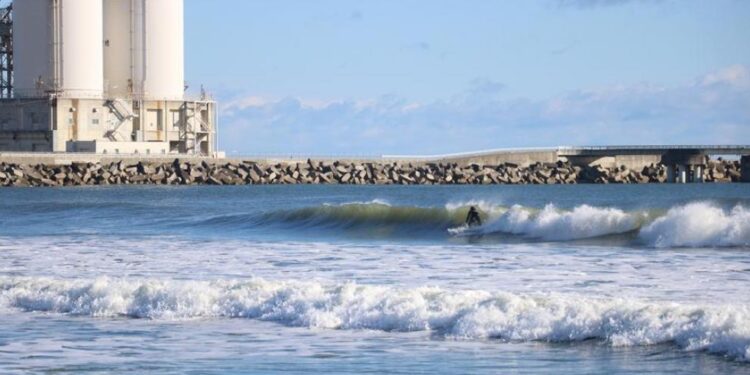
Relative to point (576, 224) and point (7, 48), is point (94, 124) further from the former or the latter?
point (576, 224)

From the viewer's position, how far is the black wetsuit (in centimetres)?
3562

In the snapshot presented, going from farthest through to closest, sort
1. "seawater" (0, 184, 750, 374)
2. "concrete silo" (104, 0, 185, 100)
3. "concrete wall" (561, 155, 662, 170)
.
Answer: "concrete wall" (561, 155, 662, 170) < "concrete silo" (104, 0, 185, 100) < "seawater" (0, 184, 750, 374)

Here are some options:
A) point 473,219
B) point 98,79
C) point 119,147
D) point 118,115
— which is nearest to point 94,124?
point 118,115

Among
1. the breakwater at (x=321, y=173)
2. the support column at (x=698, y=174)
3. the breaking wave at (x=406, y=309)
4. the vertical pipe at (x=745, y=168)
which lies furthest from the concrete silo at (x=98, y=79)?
Result: the breaking wave at (x=406, y=309)

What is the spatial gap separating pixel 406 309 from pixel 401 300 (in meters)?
0.51

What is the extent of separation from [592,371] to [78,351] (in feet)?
17.4

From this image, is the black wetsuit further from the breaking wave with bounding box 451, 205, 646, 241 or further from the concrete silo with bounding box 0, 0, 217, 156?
the concrete silo with bounding box 0, 0, 217, 156

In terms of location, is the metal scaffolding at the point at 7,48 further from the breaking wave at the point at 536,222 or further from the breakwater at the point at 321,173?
the breaking wave at the point at 536,222

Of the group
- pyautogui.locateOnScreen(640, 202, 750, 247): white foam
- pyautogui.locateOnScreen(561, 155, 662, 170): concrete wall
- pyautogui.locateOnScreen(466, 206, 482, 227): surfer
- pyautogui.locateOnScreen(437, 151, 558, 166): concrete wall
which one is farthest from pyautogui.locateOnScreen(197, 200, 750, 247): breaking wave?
pyautogui.locateOnScreen(561, 155, 662, 170): concrete wall

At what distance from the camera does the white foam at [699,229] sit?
91.9ft

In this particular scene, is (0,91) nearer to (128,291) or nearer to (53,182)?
(53,182)

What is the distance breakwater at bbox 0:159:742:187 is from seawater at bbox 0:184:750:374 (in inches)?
1976

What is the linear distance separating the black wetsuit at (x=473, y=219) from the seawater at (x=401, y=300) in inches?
63.6

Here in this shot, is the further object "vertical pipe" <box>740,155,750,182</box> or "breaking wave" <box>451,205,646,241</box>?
"vertical pipe" <box>740,155,750,182</box>
